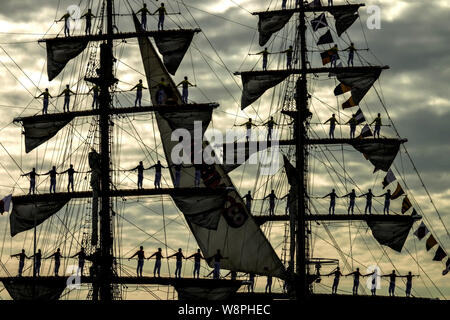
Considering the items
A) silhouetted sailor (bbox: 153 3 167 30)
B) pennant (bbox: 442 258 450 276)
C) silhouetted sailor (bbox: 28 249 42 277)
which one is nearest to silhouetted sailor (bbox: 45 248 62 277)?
silhouetted sailor (bbox: 28 249 42 277)

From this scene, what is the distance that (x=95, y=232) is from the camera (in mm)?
79000

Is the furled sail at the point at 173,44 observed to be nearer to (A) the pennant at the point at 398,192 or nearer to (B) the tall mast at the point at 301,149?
(B) the tall mast at the point at 301,149

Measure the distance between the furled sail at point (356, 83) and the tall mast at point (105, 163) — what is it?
16.3 meters

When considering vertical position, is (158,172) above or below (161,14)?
below

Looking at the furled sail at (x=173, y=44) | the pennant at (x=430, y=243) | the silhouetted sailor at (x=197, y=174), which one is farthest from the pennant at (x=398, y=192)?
the furled sail at (x=173, y=44)

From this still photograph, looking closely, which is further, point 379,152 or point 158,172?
point 379,152

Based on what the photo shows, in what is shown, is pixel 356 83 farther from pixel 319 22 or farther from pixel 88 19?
pixel 88 19

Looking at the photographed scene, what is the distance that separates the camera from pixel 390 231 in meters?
90.6

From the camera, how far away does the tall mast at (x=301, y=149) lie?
87500mm

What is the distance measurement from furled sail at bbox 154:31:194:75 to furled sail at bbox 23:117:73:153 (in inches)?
276

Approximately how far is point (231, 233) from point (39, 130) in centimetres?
1327

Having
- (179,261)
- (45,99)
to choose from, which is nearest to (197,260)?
(179,261)
